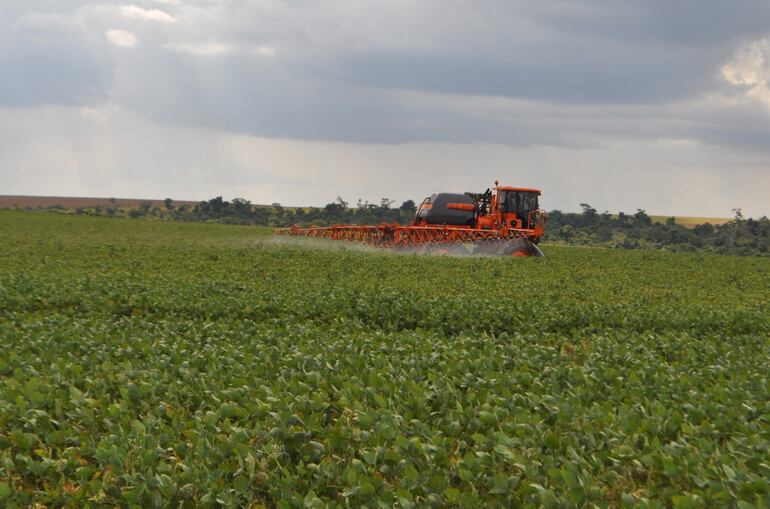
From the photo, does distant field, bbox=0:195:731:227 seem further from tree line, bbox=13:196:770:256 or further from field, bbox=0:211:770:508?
field, bbox=0:211:770:508

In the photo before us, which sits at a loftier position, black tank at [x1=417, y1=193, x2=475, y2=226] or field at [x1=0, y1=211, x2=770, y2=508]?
black tank at [x1=417, y1=193, x2=475, y2=226]

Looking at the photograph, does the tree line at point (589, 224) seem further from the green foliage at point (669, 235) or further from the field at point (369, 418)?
the field at point (369, 418)

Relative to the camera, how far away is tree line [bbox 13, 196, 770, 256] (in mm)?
83725

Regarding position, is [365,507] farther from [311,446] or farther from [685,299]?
[685,299]

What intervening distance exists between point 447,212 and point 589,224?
251ft

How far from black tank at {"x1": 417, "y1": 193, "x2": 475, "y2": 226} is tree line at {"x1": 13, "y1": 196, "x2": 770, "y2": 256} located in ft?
164

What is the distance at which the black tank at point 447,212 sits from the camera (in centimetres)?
3478

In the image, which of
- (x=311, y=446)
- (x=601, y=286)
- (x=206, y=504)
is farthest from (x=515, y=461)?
(x=601, y=286)

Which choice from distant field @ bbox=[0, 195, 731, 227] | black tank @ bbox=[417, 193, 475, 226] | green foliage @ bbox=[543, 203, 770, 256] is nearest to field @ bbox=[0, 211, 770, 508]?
black tank @ bbox=[417, 193, 475, 226]

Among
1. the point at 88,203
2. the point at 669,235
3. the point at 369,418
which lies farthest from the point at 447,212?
the point at 88,203

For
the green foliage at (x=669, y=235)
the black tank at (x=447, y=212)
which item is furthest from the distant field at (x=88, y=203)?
the black tank at (x=447, y=212)

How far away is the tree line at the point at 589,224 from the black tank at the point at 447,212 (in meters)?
49.9

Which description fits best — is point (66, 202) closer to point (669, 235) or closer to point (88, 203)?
point (88, 203)

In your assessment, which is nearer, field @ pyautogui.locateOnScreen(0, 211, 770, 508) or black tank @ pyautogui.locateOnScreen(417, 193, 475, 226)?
→ field @ pyautogui.locateOnScreen(0, 211, 770, 508)
